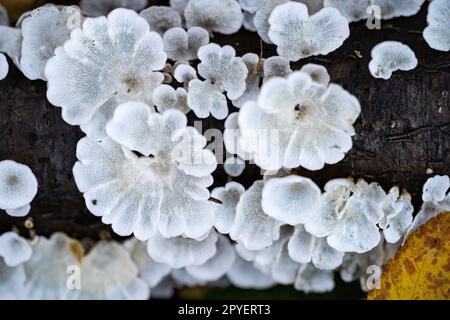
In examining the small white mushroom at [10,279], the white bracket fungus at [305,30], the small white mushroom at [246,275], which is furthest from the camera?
the small white mushroom at [246,275]

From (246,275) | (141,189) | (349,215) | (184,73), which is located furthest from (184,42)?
(246,275)

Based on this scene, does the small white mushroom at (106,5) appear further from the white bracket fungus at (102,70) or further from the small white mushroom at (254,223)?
the small white mushroom at (254,223)

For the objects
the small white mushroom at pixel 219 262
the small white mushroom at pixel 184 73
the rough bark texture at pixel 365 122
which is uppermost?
the small white mushroom at pixel 184 73

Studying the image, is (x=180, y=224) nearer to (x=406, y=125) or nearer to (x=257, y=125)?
(x=257, y=125)

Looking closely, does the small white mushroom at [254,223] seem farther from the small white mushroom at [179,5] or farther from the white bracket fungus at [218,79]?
the small white mushroom at [179,5]

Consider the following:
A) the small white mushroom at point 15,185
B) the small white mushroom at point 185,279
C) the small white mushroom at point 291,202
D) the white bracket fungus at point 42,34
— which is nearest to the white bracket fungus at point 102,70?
the white bracket fungus at point 42,34

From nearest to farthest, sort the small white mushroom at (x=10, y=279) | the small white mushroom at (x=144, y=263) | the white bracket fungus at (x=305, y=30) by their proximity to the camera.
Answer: the white bracket fungus at (x=305, y=30)
the small white mushroom at (x=10, y=279)
the small white mushroom at (x=144, y=263)

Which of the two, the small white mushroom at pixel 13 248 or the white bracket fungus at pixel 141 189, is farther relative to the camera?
the small white mushroom at pixel 13 248

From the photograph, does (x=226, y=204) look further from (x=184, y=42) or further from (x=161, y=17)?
(x=161, y=17)

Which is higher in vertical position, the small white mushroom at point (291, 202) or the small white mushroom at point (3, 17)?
the small white mushroom at point (3, 17)
